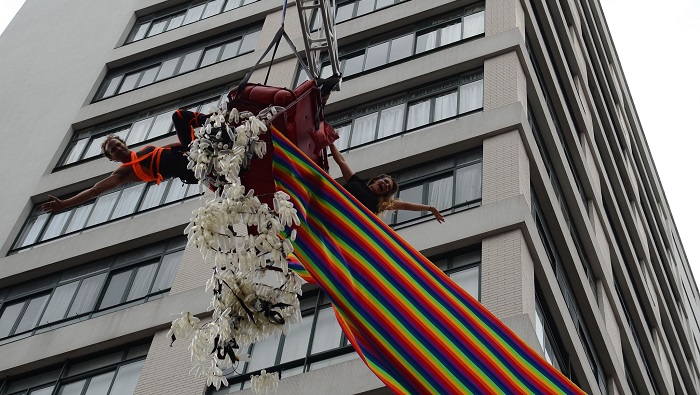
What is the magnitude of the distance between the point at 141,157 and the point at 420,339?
166 inches

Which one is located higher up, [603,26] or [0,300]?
[603,26]

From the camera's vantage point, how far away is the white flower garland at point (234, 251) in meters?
11.5

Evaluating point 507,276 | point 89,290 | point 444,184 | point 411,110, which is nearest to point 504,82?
point 411,110

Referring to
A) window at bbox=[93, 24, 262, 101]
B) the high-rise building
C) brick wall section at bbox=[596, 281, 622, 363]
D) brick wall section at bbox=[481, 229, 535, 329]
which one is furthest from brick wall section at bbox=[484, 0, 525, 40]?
brick wall section at bbox=[481, 229, 535, 329]

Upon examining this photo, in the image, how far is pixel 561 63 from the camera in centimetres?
3378

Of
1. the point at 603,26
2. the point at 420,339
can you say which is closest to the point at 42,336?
the point at 420,339

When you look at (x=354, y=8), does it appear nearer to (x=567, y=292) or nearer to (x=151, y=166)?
(x=567, y=292)

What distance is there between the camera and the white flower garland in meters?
11.5

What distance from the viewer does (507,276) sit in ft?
67.1

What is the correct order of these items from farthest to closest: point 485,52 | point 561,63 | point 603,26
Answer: point 603,26
point 561,63
point 485,52

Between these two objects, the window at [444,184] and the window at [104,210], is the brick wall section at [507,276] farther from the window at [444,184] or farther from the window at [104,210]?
the window at [104,210]

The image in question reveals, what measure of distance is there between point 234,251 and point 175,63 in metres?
23.9

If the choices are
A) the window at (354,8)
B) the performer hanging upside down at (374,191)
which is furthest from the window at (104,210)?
the performer hanging upside down at (374,191)

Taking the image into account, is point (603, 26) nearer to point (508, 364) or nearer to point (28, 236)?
point (28, 236)
